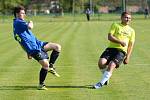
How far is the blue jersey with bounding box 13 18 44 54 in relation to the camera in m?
13.0

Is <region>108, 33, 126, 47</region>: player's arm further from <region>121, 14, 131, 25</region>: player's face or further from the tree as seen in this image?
the tree

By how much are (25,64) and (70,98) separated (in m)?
8.10

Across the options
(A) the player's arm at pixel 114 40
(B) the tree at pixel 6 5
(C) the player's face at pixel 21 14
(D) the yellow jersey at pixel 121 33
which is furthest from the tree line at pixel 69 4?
(C) the player's face at pixel 21 14

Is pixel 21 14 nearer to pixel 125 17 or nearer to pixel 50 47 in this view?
pixel 50 47

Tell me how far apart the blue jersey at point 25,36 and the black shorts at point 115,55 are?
1654mm

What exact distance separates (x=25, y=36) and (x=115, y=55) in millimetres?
2172

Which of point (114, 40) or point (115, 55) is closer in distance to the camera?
point (114, 40)

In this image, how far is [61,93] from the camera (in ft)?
42.0

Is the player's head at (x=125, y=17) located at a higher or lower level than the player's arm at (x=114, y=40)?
higher

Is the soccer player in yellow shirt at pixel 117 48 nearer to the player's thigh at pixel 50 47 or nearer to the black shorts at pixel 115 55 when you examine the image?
the black shorts at pixel 115 55

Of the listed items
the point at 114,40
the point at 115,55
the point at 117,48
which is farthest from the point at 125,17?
the point at 115,55

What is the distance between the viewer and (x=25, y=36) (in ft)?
43.3

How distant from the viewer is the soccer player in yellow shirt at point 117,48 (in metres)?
13.3

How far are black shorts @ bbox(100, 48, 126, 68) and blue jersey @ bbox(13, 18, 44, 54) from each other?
1.65 metres
